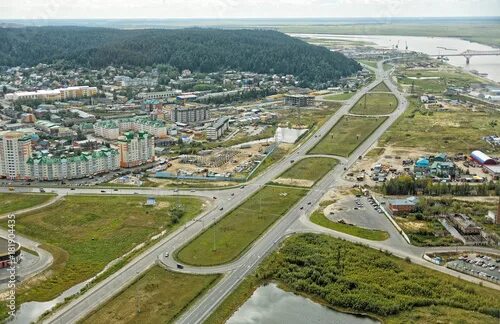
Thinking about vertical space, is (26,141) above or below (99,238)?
above

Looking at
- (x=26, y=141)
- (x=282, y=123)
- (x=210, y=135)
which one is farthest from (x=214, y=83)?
(x=26, y=141)

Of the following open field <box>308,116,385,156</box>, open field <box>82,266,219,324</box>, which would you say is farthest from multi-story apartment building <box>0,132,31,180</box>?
open field <box>308,116,385,156</box>

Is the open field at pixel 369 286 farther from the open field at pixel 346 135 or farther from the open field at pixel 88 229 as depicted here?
the open field at pixel 346 135

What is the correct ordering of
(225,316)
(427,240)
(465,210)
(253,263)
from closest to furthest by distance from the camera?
(225,316) < (253,263) < (427,240) < (465,210)

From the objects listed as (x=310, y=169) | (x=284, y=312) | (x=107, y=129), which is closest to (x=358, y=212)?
(x=310, y=169)

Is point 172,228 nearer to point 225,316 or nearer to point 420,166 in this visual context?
point 225,316

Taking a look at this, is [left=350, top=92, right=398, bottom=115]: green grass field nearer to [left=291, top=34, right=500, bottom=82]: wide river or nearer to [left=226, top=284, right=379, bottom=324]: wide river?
[left=291, top=34, right=500, bottom=82]: wide river

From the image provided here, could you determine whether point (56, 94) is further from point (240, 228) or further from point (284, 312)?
point (284, 312)
